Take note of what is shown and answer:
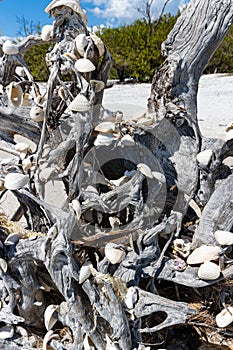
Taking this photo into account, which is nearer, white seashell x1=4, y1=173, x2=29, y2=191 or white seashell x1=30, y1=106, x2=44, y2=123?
white seashell x1=4, y1=173, x2=29, y2=191

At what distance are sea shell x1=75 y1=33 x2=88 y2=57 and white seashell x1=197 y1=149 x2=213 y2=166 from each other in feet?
1.54

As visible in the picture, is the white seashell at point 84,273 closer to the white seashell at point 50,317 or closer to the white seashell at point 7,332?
the white seashell at point 50,317

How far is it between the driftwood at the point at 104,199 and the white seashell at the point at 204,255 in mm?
19

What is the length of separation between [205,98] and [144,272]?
5374 millimetres

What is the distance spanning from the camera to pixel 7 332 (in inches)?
43.6

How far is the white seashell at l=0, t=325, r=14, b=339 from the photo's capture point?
1.10 metres

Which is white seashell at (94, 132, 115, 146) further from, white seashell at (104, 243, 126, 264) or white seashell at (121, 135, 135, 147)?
white seashell at (104, 243, 126, 264)

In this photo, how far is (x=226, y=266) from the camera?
3.24 feet

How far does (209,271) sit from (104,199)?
36 cm

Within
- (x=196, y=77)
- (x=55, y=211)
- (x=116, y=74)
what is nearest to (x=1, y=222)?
(x=55, y=211)

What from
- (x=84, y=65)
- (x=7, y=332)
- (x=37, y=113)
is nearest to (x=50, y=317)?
(x=7, y=332)

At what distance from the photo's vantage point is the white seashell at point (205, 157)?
117 cm

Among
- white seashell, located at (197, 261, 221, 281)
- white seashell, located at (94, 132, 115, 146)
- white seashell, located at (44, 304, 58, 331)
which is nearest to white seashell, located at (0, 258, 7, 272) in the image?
white seashell, located at (44, 304, 58, 331)

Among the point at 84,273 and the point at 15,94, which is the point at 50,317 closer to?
the point at 84,273
